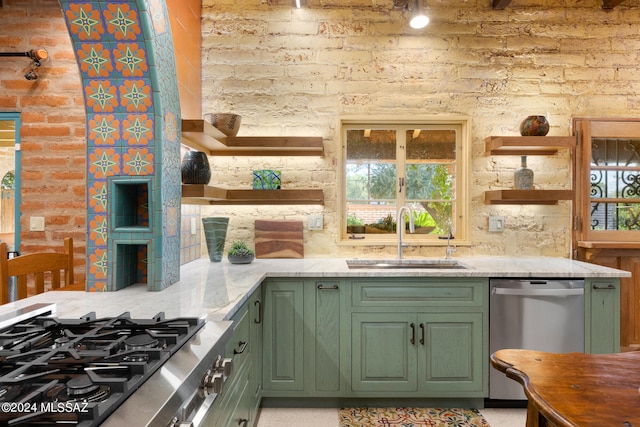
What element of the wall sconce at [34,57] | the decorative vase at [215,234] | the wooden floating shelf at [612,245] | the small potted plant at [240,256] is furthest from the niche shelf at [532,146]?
the wall sconce at [34,57]

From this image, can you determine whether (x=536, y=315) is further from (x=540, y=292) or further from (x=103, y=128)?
(x=103, y=128)

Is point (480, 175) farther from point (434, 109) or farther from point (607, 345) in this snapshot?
point (607, 345)

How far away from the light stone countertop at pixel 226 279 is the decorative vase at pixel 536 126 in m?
0.98

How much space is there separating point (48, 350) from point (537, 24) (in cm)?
376

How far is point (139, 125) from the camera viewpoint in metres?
1.81

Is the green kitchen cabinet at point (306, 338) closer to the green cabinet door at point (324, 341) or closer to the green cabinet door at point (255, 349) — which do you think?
the green cabinet door at point (324, 341)

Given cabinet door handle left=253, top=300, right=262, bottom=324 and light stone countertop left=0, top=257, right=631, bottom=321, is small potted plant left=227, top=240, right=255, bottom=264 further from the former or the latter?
cabinet door handle left=253, top=300, right=262, bottom=324

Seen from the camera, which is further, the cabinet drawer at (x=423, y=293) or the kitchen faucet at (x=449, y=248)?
the kitchen faucet at (x=449, y=248)

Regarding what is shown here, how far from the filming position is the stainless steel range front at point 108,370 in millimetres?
661

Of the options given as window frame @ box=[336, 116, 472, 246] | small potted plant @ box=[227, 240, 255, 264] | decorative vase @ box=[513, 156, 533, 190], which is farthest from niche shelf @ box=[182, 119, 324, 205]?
decorative vase @ box=[513, 156, 533, 190]

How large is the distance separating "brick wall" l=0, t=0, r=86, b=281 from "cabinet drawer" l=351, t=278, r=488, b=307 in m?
2.28

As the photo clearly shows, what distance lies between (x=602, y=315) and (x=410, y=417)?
1387 mm

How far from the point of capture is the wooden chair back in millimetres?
1768

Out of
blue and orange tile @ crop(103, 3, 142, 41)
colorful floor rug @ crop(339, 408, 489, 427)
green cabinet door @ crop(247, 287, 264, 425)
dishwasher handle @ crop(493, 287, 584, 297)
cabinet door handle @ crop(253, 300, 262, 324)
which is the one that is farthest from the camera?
dishwasher handle @ crop(493, 287, 584, 297)
